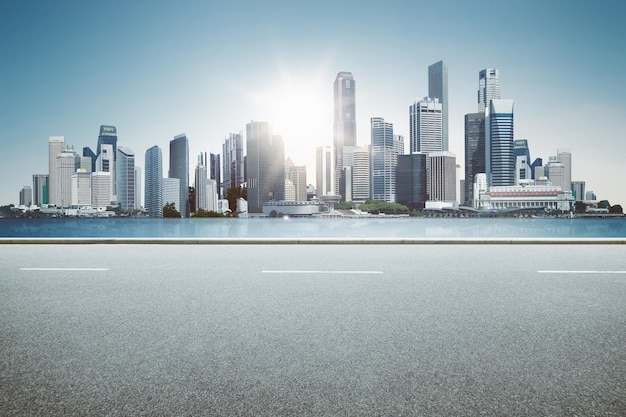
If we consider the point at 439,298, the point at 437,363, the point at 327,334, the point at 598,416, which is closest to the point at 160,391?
the point at 327,334

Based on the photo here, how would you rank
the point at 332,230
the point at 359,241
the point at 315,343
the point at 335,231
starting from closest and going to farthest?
the point at 315,343 → the point at 359,241 → the point at 335,231 → the point at 332,230

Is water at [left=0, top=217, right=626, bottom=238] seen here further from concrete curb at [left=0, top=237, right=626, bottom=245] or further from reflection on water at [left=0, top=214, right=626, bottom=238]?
concrete curb at [left=0, top=237, right=626, bottom=245]

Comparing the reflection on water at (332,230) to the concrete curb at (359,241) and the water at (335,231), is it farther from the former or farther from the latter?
the concrete curb at (359,241)

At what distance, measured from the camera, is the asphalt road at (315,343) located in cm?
293

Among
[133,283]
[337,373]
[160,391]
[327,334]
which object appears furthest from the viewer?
[133,283]

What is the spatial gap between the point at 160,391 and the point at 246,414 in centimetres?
76

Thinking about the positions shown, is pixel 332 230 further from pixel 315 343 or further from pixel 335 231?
pixel 315 343

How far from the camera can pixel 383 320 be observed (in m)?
4.82

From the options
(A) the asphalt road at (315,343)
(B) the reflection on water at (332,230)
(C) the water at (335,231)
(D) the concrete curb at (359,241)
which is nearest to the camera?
(A) the asphalt road at (315,343)

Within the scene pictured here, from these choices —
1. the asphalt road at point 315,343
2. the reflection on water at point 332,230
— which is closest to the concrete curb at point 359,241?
the asphalt road at point 315,343

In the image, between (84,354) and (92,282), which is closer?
(84,354)

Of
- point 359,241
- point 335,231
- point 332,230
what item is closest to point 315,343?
point 359,241

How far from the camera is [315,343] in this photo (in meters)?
4.04

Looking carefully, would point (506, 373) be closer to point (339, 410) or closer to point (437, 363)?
point (437, 363)
